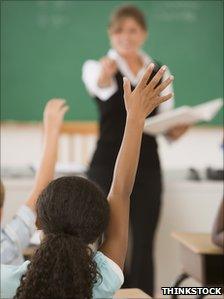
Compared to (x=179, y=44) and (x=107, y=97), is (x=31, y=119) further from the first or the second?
(x=107, y=97)

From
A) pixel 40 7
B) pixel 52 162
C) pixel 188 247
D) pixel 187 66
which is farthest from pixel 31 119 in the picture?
pixel 52 162

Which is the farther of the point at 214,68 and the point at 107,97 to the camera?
the point at 214,68

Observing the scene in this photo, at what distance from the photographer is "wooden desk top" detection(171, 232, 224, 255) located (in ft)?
8.31

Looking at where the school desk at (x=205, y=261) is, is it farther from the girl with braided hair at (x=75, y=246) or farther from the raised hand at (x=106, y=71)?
the girl with braided hair at (x=75, y=246)

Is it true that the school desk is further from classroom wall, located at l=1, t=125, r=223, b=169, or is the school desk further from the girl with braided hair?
classroom wall, located at l=1, t=125, r=223, b=169

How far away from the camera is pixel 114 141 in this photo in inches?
119

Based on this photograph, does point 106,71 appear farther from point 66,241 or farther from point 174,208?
point 66,241

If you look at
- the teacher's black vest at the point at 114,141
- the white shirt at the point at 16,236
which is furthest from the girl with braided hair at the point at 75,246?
the teacher's black vest at the point at 114,141

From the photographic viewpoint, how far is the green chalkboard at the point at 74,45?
4.45 metres

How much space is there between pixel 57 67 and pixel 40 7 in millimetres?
468

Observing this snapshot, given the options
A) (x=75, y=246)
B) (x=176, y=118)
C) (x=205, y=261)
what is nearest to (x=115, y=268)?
(x=75, y=246)

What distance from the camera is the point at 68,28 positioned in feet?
14.7

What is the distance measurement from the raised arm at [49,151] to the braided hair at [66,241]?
0.56 meters

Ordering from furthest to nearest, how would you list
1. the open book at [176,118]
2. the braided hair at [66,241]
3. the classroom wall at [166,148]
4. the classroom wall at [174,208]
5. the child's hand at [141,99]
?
the classroom wall at [166,148], the classroom wall at [174,208], the open book at [176,118], the child's hand at [141,99], the braided hair at [66,241]
